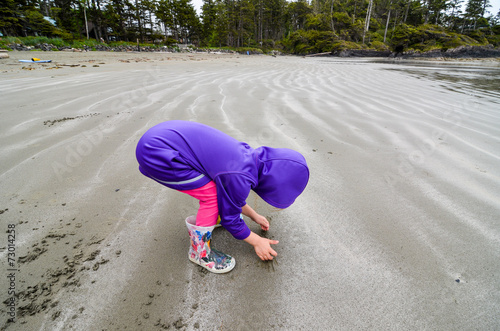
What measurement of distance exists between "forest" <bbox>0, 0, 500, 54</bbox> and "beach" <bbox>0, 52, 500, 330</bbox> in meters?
22.0

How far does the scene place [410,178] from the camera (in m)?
2.04

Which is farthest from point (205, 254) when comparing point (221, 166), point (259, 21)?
point (259, 21)

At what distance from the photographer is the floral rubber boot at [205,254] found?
121 centimetres

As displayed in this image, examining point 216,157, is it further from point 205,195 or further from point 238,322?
point 238,322

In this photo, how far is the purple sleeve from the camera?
3.34ft

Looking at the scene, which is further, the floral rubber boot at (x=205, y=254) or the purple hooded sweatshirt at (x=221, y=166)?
the floral rubber boot at (x=205, y=254)

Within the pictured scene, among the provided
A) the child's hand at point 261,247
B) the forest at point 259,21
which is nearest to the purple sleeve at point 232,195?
the child's hand at point 261,247

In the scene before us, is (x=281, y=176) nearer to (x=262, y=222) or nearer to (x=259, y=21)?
(x=262, y=222)

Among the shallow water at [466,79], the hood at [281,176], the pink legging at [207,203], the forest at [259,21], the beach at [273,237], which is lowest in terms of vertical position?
the beach at [273,237]

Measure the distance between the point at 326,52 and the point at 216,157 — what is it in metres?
31.1

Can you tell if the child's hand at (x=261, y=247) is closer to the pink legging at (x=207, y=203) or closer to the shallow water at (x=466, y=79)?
the pink legging at (x=207, y=203)

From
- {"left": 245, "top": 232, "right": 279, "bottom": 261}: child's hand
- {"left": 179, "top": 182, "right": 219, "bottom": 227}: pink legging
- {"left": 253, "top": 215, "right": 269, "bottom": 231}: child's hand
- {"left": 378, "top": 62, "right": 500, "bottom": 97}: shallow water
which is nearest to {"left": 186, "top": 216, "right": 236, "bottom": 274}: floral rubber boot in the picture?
{"left": 179, "top": 182, "right": 219, "bottom": 227}: pink legging

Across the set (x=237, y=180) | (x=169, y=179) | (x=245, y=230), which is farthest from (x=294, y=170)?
(x=169, y=179)

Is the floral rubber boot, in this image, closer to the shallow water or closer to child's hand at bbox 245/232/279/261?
child's hand at bbox 245/232/279/261
